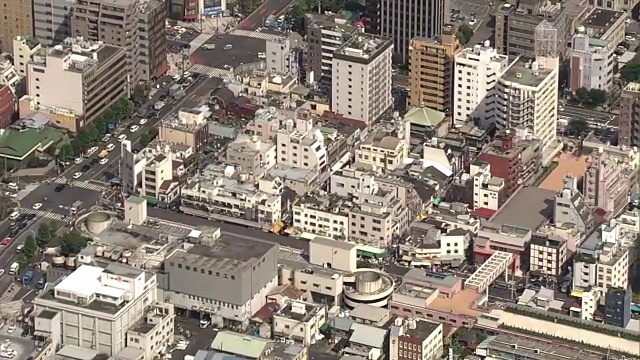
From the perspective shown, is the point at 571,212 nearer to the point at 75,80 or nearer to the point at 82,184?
the point at 82,184

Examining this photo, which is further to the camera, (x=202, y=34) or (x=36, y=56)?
(x=202, y=34)

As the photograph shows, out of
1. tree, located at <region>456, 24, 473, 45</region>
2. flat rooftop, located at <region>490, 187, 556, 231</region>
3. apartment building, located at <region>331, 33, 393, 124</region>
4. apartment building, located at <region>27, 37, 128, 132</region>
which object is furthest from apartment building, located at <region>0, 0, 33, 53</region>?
flat rooftop, located at <region>490, 187, 556, 231</region>

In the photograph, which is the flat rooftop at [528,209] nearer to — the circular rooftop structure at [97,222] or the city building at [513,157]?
the city building at [513,157]

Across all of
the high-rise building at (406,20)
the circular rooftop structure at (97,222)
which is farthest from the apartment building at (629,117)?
the circular rooftop structure at (97,222)

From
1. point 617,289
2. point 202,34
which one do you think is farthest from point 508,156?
point 202,34

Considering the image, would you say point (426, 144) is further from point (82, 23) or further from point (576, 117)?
point (82, 23)

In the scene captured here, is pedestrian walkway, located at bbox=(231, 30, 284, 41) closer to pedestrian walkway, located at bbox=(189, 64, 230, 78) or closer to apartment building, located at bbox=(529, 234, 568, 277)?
pedestrian walkway, located at bbox=(189, 64, 230, 78)
